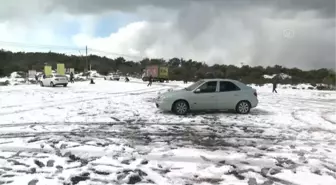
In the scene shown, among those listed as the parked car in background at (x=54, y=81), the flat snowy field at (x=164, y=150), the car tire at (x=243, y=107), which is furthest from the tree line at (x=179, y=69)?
the flat snowy field at (x=164, y=150)

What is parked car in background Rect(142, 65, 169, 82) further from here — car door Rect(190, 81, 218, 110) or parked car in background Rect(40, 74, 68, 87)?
car door Rect(190, 81, 218, 110)

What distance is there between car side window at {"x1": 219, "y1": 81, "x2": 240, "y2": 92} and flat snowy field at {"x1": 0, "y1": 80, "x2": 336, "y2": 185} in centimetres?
179

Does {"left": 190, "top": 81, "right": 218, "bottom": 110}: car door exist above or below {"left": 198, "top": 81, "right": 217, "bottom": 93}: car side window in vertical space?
below

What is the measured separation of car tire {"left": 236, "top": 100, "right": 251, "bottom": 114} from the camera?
49.4ft

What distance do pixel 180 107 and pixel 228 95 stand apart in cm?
225

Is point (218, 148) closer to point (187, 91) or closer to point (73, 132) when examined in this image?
point (73, 132)

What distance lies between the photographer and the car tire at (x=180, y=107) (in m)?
14.3

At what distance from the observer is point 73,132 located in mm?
10055

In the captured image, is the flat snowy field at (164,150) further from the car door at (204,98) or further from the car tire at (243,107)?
the car tire at (243,107)

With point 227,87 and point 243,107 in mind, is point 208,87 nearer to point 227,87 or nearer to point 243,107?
point 227,87

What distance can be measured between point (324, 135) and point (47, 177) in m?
8.06

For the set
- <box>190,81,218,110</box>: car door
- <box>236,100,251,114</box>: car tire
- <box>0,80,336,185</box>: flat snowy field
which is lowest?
<box>0,80,336,185</box>: flat snowy field

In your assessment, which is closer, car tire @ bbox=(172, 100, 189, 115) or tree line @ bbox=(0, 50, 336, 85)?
car tire @ bbox=(172, 100, 189, 115)

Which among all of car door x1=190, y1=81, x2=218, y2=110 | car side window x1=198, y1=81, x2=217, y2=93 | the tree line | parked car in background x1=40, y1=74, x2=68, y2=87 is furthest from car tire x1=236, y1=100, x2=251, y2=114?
the tree line
